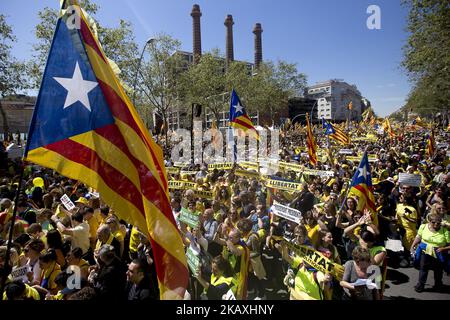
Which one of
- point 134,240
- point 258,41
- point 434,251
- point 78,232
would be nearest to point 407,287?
point 434,251

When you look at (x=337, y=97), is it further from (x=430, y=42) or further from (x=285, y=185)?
(x=285, y=185)

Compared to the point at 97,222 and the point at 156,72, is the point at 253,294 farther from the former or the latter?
the point at 156,72

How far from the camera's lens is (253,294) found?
18.6 feet

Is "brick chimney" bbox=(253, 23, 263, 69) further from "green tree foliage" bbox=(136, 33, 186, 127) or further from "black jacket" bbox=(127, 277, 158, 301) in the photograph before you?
"black jacket" bbox=(127, 277, 158, 301)

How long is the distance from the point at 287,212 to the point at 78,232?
3.67 metres

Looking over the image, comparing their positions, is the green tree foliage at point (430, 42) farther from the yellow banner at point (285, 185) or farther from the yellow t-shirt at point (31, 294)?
the yellow t-shirt at point (31, 294)

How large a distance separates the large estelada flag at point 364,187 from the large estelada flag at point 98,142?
15.2ft

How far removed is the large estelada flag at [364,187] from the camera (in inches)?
245

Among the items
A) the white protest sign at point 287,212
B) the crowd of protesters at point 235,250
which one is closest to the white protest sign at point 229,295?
the crowd of protesters at point 235,250
